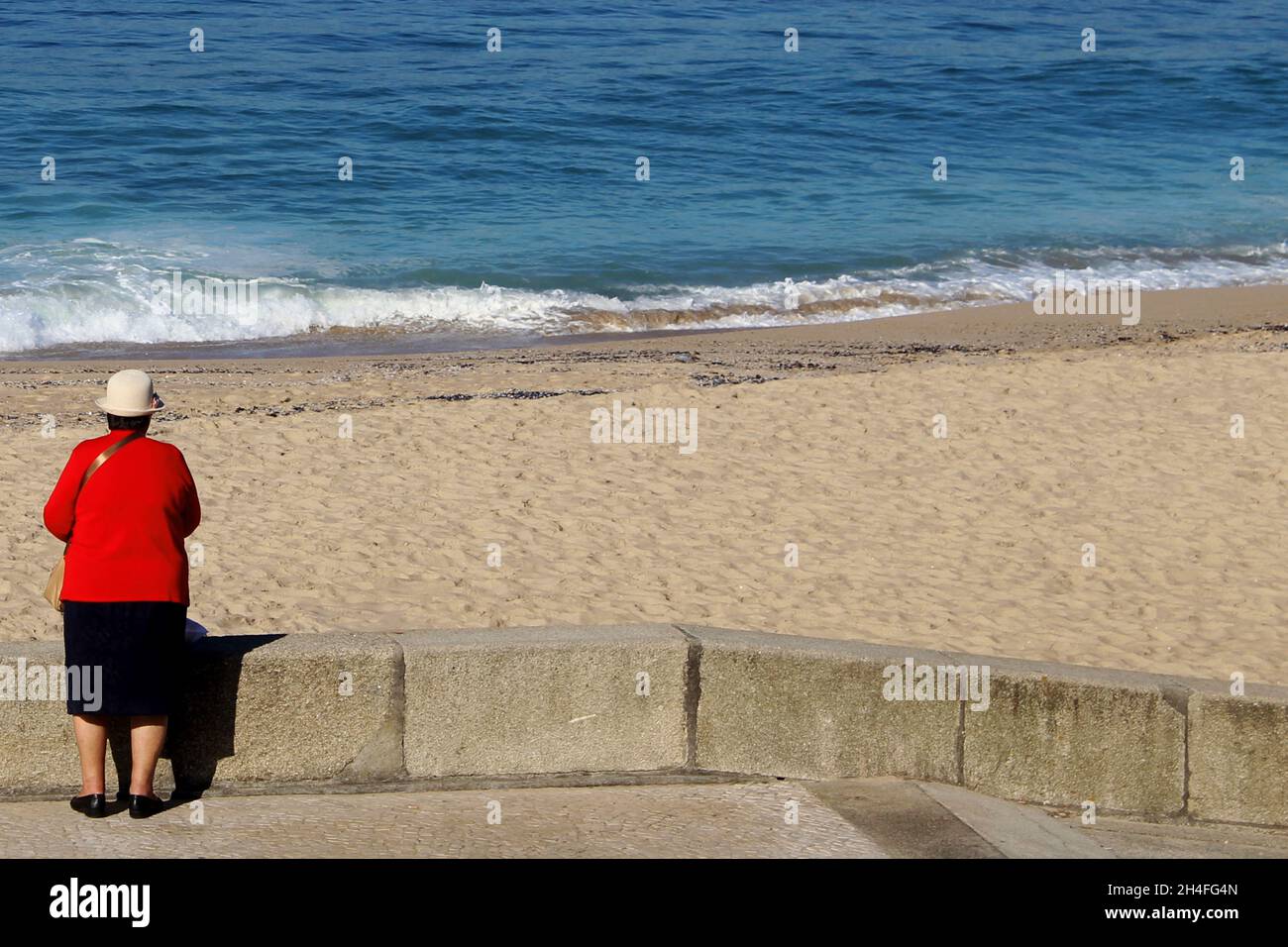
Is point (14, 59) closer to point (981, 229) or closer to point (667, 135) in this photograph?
point (667, 135)

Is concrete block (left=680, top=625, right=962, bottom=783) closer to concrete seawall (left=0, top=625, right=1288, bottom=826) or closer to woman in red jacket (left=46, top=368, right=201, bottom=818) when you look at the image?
concrete seawall (left=0, top=625, right=1288, bottom=826)

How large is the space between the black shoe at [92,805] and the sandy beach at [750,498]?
2371 millimetres

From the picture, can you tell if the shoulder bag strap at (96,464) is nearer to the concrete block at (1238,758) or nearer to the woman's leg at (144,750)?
the woman's leg at (144,750)

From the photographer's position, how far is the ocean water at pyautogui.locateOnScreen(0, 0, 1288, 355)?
16.9 meters

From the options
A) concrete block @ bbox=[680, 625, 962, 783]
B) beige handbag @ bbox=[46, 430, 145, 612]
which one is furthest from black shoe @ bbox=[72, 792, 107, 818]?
concrete block @ bbox=[680, 625, 962, 783]

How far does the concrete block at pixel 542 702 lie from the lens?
491 cm

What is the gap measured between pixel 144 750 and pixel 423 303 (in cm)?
1233

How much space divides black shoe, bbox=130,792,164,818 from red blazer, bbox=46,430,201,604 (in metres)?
0.60

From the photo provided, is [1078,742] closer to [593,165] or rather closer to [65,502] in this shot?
[65,502]

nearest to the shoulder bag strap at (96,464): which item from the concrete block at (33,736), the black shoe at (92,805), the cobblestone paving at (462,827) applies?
the concrete block at (33,736)

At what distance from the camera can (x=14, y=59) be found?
25.5 meters

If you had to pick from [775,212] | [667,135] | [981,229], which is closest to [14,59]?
[667,135]
